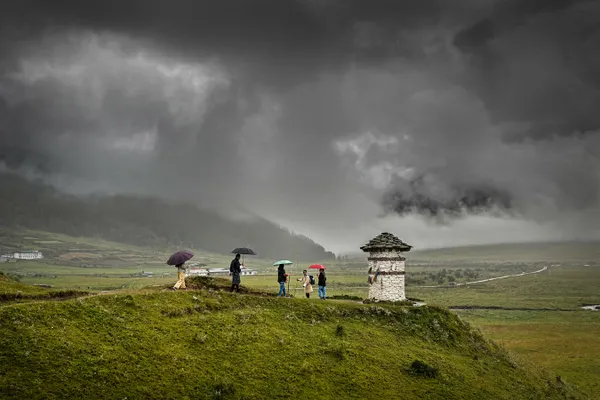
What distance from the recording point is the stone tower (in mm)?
45250

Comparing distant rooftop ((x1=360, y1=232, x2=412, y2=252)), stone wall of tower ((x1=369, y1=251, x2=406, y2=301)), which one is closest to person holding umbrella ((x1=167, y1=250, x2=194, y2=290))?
distant rooftop ((x1=360, y1=232, x2=412, y2=252))

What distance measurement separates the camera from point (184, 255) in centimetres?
3447

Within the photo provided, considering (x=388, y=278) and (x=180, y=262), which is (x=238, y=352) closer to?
(x=180, y=262)

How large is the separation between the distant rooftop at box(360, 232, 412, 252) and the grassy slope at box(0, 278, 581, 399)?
642 centimetres

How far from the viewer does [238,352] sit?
27359mm

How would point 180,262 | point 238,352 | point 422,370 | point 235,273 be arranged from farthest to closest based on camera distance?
point 235,273 < point 180,262 < point 422,370 < point 238,352

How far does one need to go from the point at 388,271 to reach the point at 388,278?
69cm

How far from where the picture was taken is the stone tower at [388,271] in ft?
148

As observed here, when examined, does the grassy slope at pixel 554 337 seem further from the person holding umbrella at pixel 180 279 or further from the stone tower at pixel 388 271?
the person holding umbrella at pixel 180 279

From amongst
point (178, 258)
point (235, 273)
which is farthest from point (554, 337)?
point (178, 258)

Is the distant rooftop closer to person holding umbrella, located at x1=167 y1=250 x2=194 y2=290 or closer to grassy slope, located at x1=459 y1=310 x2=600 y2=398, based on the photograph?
grassy slope, located at x1=459 y1=310 x2=600 y2=398

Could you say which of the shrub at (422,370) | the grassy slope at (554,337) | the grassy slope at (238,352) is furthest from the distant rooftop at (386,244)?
the shrub at (422,370)

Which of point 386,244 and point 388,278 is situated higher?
point 386,244

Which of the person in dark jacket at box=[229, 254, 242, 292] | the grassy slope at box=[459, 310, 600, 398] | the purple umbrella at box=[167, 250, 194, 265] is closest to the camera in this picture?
the purple umbrella at box=[167, 250, 194, 265]
